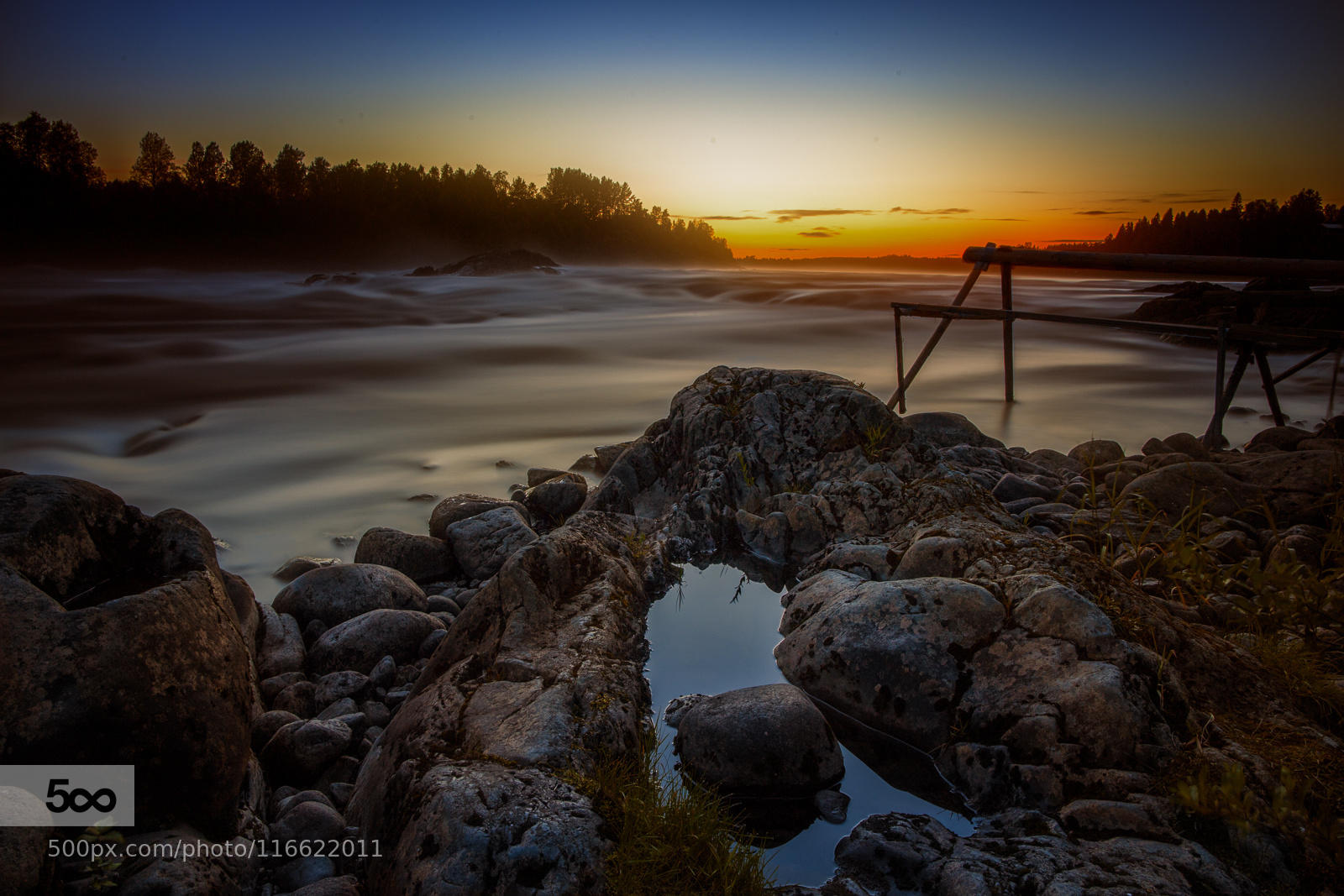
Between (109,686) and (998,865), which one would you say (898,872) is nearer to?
(998,865)

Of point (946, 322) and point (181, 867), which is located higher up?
point (946, 322)

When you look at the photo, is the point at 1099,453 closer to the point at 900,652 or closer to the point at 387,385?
the point at 900,652

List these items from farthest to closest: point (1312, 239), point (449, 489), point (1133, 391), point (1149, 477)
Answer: point (1312, 239)
point (1133, 391)
point (449, 489)
point (1149, 477)

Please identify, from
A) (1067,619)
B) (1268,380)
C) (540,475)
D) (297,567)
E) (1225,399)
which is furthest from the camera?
(1268,380)

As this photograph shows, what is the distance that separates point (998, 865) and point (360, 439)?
40.5 ft

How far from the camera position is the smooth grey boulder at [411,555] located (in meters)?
5.57

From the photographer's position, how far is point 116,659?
2.51 meters

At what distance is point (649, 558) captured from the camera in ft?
16.3

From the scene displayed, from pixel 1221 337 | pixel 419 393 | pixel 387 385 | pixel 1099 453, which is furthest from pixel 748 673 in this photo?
pixel 387 385

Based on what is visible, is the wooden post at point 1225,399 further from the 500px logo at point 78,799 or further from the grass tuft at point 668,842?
the 500px logo at point 78,799

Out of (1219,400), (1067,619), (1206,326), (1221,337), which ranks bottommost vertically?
(1067,619)

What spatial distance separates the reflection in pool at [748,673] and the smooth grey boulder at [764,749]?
0.14 meters

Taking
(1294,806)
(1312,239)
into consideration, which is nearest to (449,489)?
(1294,806)

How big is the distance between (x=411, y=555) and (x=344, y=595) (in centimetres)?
91
